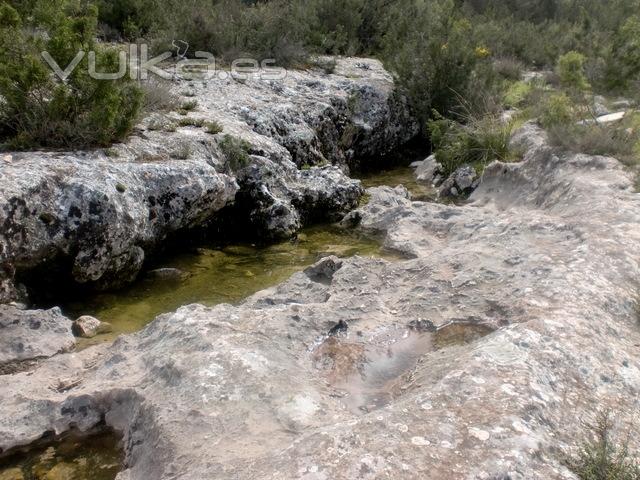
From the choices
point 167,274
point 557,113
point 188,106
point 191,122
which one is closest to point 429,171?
point 557,113

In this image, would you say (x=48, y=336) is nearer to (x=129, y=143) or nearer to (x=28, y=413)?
(x=28, y=413)

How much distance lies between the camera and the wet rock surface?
2.90m

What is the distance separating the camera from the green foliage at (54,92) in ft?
20.0

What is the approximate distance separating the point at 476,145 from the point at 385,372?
7.15 m

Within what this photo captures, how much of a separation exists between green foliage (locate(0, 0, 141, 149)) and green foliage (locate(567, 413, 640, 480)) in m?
5.73

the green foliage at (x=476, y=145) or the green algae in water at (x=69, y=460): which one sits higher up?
the green algae in water at (x=69, y=460)

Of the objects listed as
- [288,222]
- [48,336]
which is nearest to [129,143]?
[288,222]

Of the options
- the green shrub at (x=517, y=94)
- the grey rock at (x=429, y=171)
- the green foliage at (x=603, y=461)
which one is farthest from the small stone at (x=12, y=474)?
the green shrub at (x=517, y=94)

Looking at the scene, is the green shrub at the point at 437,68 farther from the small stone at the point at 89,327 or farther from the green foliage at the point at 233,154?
the small stone at the point at 89,327

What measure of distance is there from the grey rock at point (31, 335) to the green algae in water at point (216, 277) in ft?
0.71

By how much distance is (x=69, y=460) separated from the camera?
3553mm

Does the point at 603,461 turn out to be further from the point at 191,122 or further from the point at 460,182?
the point at 460,182

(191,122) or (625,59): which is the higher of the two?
(191,122)

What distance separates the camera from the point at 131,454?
135 inches
